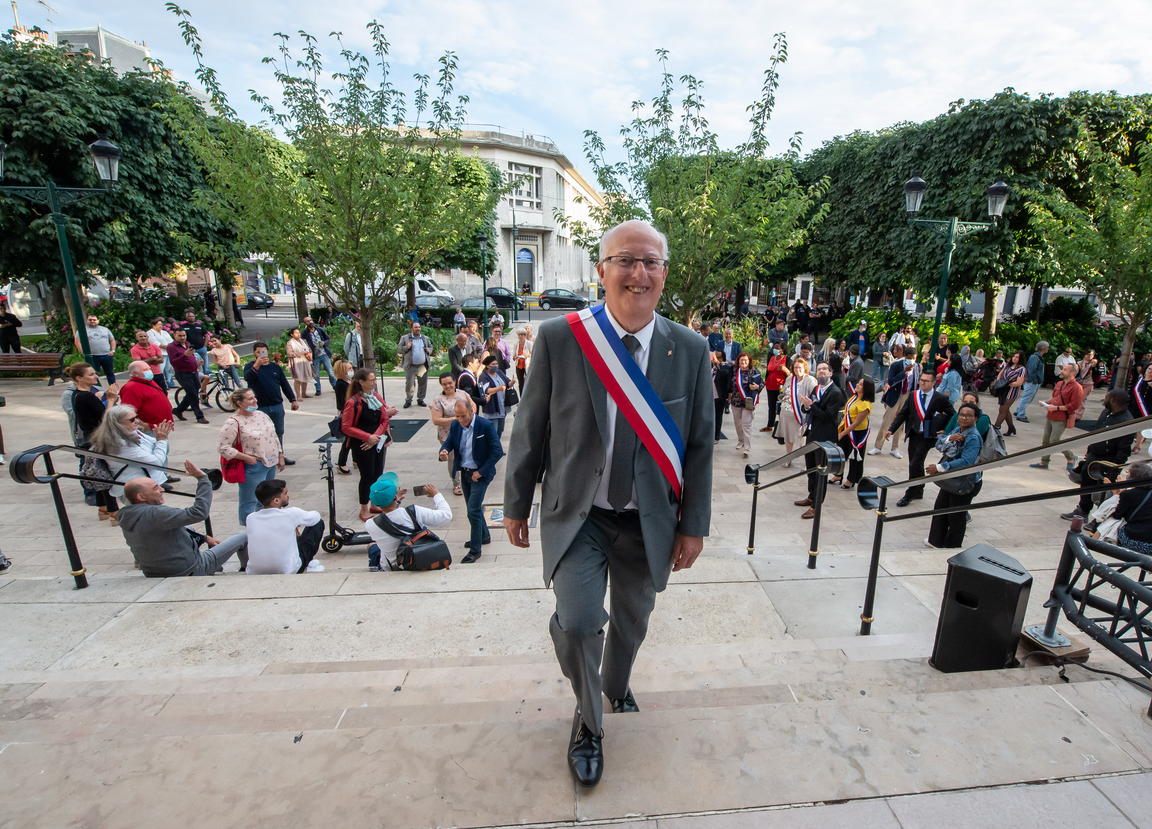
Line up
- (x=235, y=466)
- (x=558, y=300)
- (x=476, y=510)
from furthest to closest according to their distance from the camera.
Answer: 1. (x=558, y=300)
2. (x=235, y=466)
3. (x=476, y=510)

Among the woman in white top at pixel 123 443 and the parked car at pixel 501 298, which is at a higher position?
the parked car at pixel 501 298

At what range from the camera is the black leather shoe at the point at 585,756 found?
74.6 inches

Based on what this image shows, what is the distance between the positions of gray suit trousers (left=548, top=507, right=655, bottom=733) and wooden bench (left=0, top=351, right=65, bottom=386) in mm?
16381

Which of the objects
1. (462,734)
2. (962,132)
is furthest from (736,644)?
(962,132)

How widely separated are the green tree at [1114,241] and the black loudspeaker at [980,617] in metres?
12.9

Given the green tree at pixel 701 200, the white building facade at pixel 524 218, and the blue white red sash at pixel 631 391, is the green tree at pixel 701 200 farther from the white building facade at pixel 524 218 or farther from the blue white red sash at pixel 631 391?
the white building facade at pixel 524 218

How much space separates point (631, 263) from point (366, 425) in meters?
5.17

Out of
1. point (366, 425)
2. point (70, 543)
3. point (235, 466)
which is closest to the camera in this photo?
point (70, 543)

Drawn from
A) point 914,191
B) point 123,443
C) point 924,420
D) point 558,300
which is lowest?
point 924,420

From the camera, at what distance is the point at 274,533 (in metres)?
4.76

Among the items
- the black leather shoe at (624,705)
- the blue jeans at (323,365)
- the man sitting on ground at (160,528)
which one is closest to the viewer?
the black leather shoe at (624,705)

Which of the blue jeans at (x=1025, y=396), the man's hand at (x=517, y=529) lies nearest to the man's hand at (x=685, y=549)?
the man's hand at (x=517, y=529)

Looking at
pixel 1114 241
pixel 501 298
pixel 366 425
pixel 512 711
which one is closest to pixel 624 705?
pixel 512 711

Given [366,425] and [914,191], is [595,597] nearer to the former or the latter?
[366,425]
